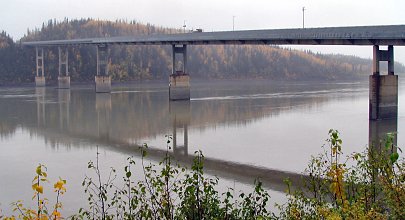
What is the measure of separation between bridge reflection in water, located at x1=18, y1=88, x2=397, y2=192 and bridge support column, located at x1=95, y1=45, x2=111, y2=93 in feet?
72.6

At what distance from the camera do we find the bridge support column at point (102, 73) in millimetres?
74375

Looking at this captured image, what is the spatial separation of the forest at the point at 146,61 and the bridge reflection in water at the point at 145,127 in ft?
201

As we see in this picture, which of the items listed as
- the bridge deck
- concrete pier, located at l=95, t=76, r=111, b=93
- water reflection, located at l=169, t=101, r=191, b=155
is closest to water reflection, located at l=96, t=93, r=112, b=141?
water reflection, located at l=169, t=101, r=191, b=155

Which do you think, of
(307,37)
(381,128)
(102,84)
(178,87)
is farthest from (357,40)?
(102,84)

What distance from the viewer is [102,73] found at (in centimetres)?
8225

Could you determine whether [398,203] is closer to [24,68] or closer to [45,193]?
[45,193]

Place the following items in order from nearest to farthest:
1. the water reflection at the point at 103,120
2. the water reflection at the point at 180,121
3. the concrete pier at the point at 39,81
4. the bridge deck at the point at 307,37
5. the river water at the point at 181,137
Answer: the river water at the point at 181,137
the water reflection at the point at 180,121
the water reflection at the point at 103,120
the bridge deck at the point at 307,37
the concrete pier at the point at 39,81

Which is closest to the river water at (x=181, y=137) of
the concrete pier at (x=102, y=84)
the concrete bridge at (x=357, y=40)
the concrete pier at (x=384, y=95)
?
the concrete pier at (x=384, y=95)

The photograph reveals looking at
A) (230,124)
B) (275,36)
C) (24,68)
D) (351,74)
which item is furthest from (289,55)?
(230,124)

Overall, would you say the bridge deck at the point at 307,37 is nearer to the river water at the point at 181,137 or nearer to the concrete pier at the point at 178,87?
the concrete pier at the point at 178,87

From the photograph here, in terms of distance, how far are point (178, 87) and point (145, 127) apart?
22857 mm

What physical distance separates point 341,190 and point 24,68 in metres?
108

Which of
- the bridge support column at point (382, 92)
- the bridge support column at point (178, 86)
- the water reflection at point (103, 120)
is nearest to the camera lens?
the water reflection at point (103, 120)

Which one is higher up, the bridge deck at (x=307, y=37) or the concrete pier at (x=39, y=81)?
the bridge deck at (x=307, y=37)
